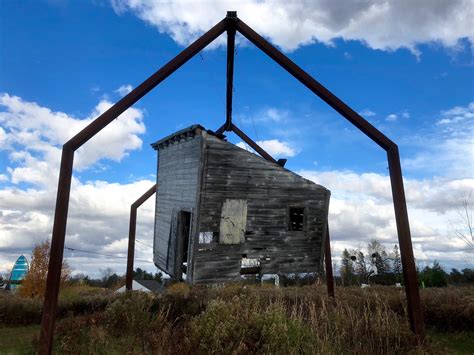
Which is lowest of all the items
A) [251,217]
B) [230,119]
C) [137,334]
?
[137,334]

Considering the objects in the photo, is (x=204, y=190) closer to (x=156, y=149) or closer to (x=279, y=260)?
(x=279, y=260)

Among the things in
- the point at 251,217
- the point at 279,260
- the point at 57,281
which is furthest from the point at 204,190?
the point at 57,281

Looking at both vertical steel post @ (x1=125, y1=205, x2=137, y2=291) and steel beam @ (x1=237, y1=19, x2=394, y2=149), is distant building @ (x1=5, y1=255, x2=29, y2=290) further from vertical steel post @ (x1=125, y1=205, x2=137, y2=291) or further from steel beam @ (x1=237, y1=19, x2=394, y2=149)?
steel beam @ (x1=237, y1=19, x2=394, y2=149)

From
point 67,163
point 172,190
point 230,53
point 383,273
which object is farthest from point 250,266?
point 383,273

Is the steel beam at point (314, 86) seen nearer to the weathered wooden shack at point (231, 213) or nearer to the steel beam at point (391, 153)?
the steel beam at point (391, 153)

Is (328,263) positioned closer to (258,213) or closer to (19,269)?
(258,213)

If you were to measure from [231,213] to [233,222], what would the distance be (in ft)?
0.87

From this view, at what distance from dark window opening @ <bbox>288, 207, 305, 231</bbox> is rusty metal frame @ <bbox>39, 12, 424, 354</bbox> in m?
3.06

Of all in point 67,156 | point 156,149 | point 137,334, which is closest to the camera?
point 67,156

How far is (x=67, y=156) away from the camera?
30.5 feet

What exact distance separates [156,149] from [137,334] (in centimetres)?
646

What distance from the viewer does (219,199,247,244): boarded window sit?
35.9 ft

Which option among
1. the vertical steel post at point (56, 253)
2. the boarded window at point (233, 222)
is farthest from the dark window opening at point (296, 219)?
the vertical steel post at point (56, 253)

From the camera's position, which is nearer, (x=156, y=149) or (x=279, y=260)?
(x=279, y=260)
